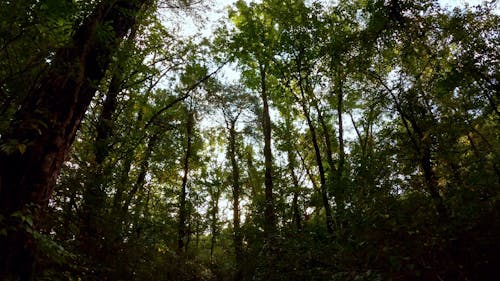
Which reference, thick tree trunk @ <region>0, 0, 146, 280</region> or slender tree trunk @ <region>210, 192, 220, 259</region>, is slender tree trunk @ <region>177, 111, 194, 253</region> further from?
thick tree trunk @ <region>0, 0, 146, 280</region>

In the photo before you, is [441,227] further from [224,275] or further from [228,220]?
[228,220]

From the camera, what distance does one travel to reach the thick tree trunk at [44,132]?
11.0 ft

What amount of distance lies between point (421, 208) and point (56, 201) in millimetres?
6220

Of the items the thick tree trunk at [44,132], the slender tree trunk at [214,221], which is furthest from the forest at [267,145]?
the slender tree trunk at [214,221]

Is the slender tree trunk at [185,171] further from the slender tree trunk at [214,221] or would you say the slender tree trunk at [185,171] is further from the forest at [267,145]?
the slender tree trunk at [214,221]

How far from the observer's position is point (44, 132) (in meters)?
3.88

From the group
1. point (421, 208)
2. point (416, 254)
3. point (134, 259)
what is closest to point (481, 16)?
point (421, 208)

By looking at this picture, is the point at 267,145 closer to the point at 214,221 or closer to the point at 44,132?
the point at 214,221

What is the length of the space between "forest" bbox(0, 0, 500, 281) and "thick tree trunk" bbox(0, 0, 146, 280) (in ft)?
0.06

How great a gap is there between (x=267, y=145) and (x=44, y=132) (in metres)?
13.0

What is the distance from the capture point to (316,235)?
8.16 meters

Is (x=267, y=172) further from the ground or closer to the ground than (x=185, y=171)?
closer to the ground

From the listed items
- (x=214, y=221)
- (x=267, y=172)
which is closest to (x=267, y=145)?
(x=267, y=172)

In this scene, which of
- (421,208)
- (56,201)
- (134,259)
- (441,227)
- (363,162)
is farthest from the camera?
(363,162)
